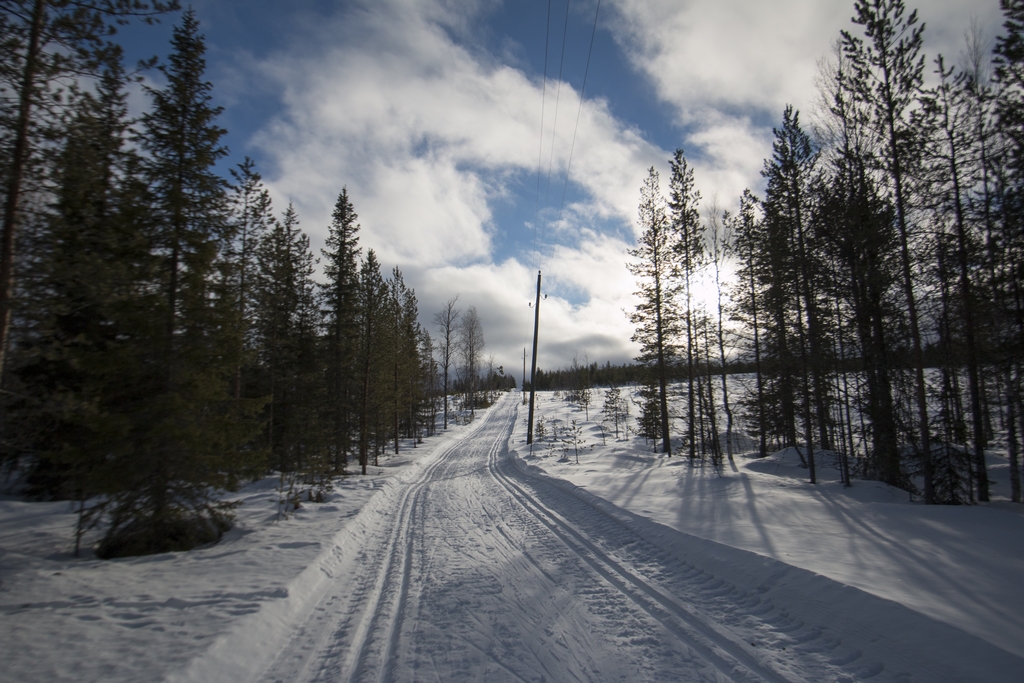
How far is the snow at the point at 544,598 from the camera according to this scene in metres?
3.85

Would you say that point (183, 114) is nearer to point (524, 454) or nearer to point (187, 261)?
point (187, 261)

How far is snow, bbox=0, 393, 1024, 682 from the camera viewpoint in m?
3.85

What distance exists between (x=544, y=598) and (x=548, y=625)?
72 cm

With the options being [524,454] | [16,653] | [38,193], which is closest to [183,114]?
[38,193]

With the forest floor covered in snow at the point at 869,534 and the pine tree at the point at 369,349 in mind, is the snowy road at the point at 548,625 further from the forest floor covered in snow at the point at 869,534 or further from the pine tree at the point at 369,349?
the pine tree at the point at 369,349

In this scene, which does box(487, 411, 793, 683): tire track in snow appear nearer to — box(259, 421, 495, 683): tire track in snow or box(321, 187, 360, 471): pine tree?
box(259, 421, 495, 683): tire track in snow

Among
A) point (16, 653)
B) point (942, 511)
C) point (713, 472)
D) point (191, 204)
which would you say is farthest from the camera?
point (713, 472)

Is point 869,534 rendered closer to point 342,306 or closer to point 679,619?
point 679,619

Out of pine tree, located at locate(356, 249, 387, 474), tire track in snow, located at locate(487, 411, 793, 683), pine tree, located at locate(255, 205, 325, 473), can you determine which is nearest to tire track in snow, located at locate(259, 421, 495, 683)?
tire track in snow, located at locate(487, 411, 793, 683)

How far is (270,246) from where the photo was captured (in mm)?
18234

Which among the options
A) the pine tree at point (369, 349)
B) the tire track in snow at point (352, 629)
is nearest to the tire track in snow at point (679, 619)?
the tire track in snow at point (352, 629)

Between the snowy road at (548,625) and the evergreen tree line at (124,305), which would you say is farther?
the evergreen tree line at (124,305)

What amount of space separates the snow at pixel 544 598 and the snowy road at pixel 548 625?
26 millimetres

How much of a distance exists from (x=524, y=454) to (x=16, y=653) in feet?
67.3
